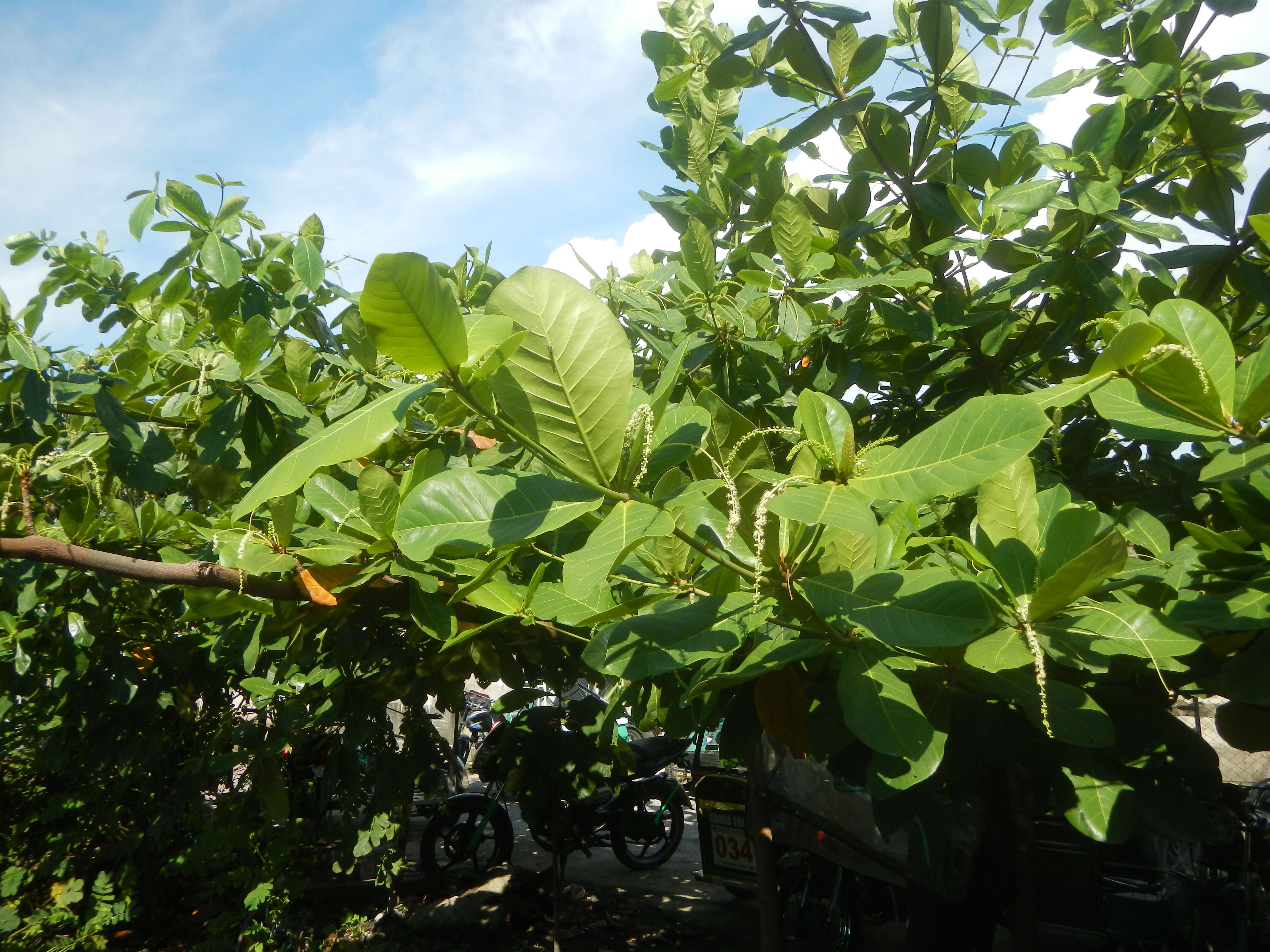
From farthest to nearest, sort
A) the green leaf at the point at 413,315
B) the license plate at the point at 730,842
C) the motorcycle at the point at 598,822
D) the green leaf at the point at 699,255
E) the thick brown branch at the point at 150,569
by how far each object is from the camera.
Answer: the motorcycle at the point at 598,822
the license plate at the point at 730,842
the green leaf at the point at 699,255
the thick brown branch at the point at 150,569
the green leaf at the point at 413,315

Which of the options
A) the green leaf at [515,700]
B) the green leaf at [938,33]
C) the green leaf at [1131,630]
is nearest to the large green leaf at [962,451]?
the green leaf at [1131,630]

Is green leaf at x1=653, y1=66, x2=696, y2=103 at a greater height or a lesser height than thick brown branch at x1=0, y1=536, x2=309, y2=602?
greater

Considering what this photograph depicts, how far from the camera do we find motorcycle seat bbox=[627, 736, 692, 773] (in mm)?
7094

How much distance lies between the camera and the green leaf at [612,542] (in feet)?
2.37

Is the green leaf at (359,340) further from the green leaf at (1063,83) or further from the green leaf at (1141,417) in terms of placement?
the green leaf at (1063,83)

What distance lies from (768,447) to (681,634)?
1.42 feet

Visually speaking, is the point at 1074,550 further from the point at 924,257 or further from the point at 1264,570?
the point at 924,257

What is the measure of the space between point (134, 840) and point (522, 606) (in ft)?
16.4

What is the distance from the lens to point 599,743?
75.2 inches

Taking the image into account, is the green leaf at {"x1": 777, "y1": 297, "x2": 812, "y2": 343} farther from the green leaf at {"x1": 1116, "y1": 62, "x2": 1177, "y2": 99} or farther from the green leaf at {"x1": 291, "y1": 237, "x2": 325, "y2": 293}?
the green leaf at {"x1": 291, "y1": 237, "x2": 325, "y2": 293}

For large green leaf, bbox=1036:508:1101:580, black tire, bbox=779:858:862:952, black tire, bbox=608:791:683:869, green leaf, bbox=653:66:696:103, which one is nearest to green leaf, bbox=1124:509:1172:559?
large green leaf, bbox=1036:508:1101:580

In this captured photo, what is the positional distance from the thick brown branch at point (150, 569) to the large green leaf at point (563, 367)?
746mm

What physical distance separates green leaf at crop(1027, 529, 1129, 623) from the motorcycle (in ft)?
17.5

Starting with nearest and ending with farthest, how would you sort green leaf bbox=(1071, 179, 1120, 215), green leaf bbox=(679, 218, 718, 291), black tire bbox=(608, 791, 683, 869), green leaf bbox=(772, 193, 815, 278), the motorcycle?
green leaf bbox=(1071, 179, 1120, 215) < green leaf bbox=(679, 218, 718, 291) < green leaf bbox=(772, 193, 815, 278) < the motorcycle < black tire bbox=(608, 791, 683, 869)
